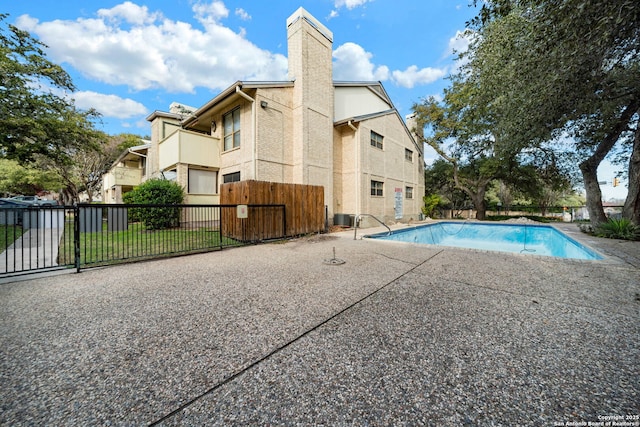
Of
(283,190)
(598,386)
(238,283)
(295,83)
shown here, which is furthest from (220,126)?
(598,386)

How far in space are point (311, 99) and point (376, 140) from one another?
16.4 ft

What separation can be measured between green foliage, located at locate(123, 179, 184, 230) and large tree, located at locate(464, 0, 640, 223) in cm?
1167

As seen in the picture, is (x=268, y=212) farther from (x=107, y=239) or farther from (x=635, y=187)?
(x=635, y=187)

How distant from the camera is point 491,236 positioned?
13.7m

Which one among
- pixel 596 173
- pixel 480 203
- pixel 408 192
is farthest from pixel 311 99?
pixel 480 203

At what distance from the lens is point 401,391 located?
160 cm

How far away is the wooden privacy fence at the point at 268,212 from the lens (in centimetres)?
770

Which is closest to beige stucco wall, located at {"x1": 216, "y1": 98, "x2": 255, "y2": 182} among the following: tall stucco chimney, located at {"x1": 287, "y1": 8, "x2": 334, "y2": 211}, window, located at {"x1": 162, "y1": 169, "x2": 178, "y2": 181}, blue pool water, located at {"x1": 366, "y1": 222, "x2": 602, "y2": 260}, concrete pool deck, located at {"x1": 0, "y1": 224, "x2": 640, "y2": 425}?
tall stucco chimney, located at {"x1": 287, "y1": 8, "x2": 334, "y2": 211}

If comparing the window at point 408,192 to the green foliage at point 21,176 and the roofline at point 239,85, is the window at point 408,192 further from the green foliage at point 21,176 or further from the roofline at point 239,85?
the green foliage at point 21,176

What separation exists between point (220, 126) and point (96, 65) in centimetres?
1540

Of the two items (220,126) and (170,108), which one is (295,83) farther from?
(170,108)

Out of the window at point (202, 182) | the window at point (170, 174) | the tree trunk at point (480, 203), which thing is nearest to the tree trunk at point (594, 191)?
the tree trunk at point (480, 203)

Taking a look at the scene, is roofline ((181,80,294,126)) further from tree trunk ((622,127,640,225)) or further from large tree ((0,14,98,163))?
tree trunk ((622,127,640,225))

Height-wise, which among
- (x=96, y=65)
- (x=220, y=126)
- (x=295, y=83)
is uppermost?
(x=96, y=65)
